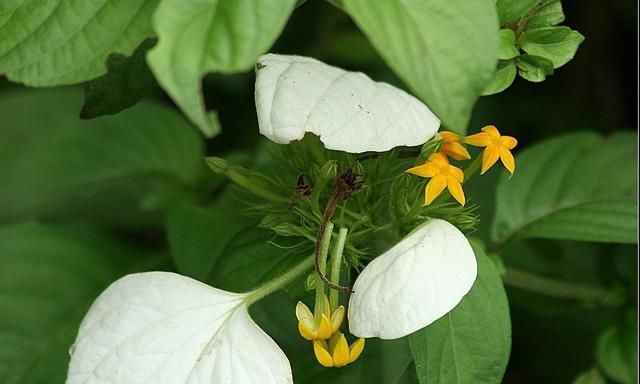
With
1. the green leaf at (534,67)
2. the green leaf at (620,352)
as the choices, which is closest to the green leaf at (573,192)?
the green leaf at (620,352)

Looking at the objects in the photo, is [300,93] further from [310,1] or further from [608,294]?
[310,1]

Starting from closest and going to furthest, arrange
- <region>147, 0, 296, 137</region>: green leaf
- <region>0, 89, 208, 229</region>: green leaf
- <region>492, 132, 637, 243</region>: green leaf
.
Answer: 1. <region>147, 0, 296, 137</region>: green leaf
2. <region>492, 132, 637, 243</region>: green leaf
3. <region>0, 89, 208, 229</region>: green leaf

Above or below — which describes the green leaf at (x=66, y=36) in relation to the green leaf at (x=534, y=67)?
above

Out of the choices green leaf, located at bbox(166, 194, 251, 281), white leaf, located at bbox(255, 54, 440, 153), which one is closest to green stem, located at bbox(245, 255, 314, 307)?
white leaf, located at bbox(255, 54, 440, 153)

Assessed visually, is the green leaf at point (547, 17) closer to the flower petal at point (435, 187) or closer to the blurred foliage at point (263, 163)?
the blurred foliage at point (263, 163)

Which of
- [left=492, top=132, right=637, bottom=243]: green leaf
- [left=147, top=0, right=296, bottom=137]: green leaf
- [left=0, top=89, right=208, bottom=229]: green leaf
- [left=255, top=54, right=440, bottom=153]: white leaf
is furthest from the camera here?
[left=0, top=89, right=208, bottom=229]: green leaf

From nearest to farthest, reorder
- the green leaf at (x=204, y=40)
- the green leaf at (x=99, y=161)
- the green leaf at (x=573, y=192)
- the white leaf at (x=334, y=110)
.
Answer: the green leaf at (x=204, y=40) < the white leaf at (x=334, y=110) < the green leaf at (x=573, y=192) < the green leaf at (x=99, y=161)

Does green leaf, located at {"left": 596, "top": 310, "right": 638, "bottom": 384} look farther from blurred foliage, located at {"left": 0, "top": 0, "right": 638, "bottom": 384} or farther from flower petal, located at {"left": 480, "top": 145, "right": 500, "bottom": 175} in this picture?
flower petal, located at {"left": 480, "top": 145, "right": 500, "bottom": 175}
